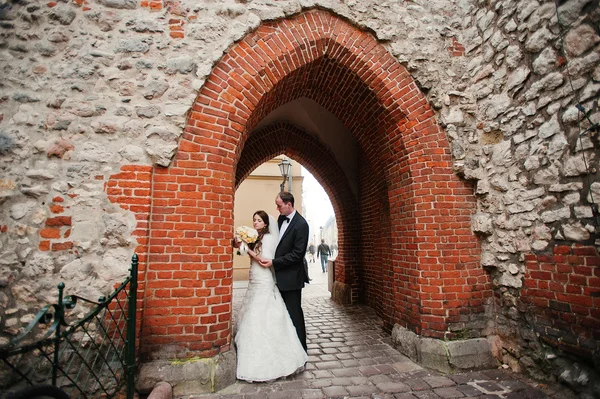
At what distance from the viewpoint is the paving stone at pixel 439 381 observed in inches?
132

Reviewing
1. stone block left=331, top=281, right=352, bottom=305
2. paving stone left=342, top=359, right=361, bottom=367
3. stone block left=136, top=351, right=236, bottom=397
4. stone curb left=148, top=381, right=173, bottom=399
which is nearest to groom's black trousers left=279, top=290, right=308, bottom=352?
paving stone left=342, top=359, right=361, bottom=367

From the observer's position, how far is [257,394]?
3.18 metres

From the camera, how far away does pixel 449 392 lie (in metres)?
3.20

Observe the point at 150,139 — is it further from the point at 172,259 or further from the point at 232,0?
the point at 232,0

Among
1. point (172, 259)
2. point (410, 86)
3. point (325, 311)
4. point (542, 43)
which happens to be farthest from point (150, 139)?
point (325, 311)

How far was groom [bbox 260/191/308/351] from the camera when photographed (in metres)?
4.06

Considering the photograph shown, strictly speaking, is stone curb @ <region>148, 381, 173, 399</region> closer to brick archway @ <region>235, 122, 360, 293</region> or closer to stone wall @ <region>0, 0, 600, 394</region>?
stone wall @ <region>0, 0, 600, 394</region>

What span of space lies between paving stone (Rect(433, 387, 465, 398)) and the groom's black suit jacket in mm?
1876

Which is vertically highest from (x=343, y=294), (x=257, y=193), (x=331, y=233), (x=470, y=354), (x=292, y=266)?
(x=257, y=193)

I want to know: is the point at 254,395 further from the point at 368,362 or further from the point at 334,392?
the point at 368,362

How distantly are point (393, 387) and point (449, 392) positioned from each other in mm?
546

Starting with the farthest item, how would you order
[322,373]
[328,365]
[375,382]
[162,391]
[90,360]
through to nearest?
[328,365] → [322,373] → [375,382] → [90,360] → [162,391]

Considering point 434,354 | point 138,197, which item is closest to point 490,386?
point 434,354

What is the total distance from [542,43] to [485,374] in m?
3.72
